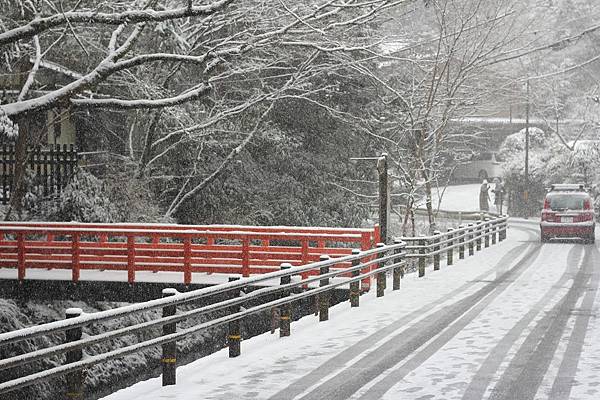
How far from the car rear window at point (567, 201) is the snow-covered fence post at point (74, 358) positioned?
104 ft

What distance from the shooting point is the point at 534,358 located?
12.1 m

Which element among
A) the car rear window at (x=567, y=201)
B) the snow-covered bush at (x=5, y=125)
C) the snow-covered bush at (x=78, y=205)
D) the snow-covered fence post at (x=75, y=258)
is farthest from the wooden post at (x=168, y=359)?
the car rear window at (x=567, y=201)

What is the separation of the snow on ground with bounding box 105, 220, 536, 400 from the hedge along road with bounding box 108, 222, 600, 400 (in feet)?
0.05

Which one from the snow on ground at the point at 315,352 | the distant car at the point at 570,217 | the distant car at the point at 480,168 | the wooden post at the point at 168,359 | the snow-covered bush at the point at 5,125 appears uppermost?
the distant car at the point at 480,168

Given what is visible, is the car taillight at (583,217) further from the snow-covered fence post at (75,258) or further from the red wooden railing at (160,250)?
the snow-covered fence post at (75,258)

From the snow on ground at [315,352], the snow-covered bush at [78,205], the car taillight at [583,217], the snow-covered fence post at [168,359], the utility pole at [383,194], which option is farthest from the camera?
the car taillight at [583,217]

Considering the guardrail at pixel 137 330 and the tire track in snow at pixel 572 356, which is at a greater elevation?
the guardrail at pixel 137 330

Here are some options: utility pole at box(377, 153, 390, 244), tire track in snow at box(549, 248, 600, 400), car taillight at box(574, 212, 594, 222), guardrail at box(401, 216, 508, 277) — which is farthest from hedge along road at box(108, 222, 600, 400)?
car taillight at box(574, 212, 594, 222)

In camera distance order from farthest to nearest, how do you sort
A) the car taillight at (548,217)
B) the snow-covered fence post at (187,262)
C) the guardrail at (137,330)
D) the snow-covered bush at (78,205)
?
the car taillight at (548,217) < the snow-covered bush at (78,205) < the snow-covered fence post at (187,262) < the guardrail at (137,330)

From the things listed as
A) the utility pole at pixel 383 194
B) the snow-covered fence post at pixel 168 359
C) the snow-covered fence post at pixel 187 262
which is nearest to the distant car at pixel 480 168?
the utility pole at pixel 383 194

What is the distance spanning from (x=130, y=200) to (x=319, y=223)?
1000 cm

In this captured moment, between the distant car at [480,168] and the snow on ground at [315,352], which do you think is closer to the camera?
the snow on ground at [315,352]

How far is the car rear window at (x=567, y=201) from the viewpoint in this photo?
38.0 metres

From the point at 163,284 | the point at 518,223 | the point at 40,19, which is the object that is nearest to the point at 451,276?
the point at 163,284
